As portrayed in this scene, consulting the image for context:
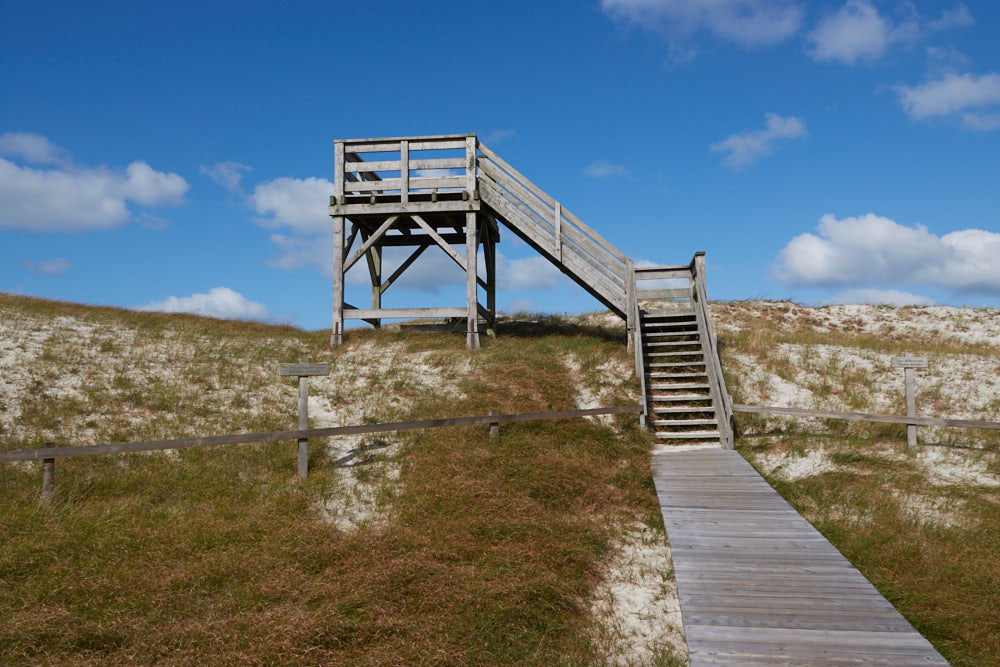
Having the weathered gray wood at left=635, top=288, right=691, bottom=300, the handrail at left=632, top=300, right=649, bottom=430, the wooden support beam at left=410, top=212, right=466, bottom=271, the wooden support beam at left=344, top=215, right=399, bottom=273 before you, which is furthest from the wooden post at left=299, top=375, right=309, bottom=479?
the weathered gray wood at left=635, top=288, right=691, bottom=300

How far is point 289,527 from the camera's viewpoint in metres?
8.02

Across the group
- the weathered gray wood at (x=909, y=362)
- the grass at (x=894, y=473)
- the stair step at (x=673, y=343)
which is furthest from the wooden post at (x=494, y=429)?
the weathered gray wood at (x=909, y=362)

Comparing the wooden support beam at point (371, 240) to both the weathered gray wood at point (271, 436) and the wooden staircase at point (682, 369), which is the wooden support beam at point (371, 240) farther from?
the weathered gray wood at point (271, 436)

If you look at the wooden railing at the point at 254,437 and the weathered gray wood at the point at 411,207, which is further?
the weathered gray wood at the point at 411,207

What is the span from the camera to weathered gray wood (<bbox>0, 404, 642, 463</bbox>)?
8367 millimetres

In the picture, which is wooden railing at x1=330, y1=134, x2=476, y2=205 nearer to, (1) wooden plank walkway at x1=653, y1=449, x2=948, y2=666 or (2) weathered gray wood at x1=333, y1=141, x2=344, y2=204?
(2) weathered gray wood at x1=333, y1=141, x2=344, y2=204

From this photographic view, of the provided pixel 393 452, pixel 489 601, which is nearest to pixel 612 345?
pixel 393 452

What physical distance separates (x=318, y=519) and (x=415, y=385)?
5786 mm

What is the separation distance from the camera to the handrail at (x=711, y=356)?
1204 cm

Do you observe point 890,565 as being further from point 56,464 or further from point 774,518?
point 56,464

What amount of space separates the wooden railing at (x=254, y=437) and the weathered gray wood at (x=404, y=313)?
18.6ft

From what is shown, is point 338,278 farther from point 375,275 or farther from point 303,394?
point 303,394

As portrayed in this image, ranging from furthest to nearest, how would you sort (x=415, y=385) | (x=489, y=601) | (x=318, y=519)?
(x=415, y=385) < (x=318, y=519) < (x=489, y=601)

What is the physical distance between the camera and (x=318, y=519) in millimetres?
8578
